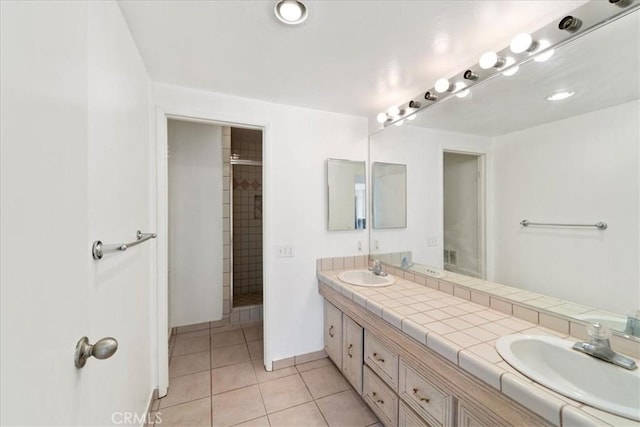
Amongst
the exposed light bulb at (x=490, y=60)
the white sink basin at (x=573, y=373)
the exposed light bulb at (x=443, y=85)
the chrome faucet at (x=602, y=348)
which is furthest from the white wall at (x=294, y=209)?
the chrome faucet at (x=602, y=348)

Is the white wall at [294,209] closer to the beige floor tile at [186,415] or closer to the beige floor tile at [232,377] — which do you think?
the beige floor tile at [232,377]

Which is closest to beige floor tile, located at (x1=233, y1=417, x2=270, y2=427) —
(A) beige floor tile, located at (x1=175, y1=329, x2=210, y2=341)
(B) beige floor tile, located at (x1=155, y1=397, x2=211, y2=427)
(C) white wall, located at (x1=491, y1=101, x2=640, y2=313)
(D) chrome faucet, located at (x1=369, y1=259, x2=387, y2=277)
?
(B) beige floor tile, located at (x1=155, y1=397, x2=211, y2=427)

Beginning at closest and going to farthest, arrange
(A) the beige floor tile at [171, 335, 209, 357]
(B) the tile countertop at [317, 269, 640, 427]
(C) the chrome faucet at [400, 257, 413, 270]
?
(B) the tile countertop at [317, 269, 640, 427] < (C) the chrome faucet at [400, 257, 413, 270] < (A) the beige floor tile at [171, 335, 209, 357]

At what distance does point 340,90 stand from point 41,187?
181 cm

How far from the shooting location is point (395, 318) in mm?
1342

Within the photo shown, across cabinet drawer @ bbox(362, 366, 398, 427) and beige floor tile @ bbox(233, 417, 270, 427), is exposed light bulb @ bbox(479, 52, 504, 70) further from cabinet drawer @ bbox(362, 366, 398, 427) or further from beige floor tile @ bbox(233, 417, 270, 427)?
beige floor tile @ bbox(233, 417, 270, 427)

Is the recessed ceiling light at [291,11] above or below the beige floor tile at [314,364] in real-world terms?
above

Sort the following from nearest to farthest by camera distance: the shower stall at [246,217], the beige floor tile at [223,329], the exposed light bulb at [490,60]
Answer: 1. the exposed light bulb at [490,60]
2. the beige floor tile at [223,329]
3. the shower stall at [246,217]

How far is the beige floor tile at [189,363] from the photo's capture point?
6.93 ft

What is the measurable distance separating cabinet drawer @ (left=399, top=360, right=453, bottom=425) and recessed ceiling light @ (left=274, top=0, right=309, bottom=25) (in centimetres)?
177

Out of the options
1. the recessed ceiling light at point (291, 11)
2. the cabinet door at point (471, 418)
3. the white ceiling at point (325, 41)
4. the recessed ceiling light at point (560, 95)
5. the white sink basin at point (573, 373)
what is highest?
the white ceiling at point (325, 41)

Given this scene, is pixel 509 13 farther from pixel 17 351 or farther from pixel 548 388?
pixel 17 351

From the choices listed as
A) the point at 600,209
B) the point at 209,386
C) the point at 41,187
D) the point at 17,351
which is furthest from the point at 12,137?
the point at 209,386

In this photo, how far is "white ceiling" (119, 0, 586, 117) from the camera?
114 cm
